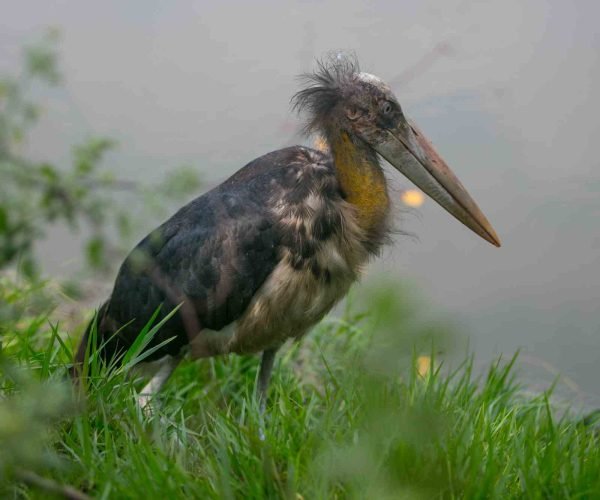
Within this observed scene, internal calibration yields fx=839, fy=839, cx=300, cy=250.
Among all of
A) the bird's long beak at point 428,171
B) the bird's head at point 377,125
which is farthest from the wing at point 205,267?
the bird's long beak at point 428,171

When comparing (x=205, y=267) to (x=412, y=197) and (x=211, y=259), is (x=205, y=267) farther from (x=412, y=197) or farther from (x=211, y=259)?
(x=412, y=197)

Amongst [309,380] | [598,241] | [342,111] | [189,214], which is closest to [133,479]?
[189,214]

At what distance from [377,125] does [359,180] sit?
9.4 inches

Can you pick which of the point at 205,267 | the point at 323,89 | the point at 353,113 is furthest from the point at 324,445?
the point at 323,89

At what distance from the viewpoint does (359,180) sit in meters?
3.32

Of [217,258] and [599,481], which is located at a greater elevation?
[217,258]

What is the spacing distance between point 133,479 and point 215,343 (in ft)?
4.08

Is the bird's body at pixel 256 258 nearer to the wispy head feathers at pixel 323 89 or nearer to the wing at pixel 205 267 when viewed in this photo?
the wing at pixel 205 267

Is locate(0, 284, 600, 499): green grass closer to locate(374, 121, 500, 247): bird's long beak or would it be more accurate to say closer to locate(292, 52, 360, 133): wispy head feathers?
locate(374, 121, 500, 247): bird's long beak

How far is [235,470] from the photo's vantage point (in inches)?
89.0

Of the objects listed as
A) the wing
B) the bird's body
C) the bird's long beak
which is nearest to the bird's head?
the bird's long beak

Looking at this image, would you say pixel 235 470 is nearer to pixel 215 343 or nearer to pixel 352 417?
pixel 352 417

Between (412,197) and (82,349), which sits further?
(412,197)

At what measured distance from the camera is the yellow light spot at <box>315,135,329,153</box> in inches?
137
